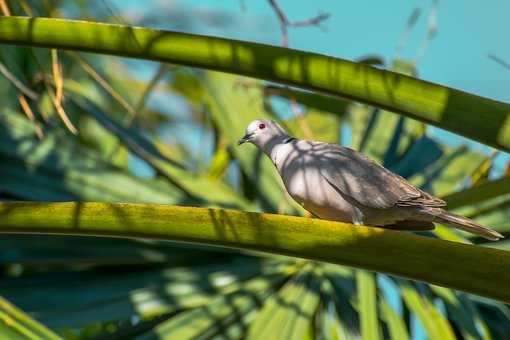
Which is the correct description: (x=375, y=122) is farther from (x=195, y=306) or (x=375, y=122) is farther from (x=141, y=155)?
(x=195, y=306)

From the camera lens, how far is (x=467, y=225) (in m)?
1.75

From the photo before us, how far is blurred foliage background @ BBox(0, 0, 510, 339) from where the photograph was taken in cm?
208

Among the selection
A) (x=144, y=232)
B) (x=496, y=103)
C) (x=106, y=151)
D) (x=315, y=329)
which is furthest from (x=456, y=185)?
(x=144, y=232)

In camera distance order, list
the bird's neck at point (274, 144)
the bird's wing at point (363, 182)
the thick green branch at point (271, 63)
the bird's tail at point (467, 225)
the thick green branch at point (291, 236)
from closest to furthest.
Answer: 1. the thick green branch at point (291, 236)
2. the thick green branch at point (271, 63)
3. the bird's tail at point (467, 225)
4. the bird's wing at point (363, 182)
5. the bird's neck at point (274, 144)

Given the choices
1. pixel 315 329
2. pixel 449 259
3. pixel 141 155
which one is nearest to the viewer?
pixel 449 259

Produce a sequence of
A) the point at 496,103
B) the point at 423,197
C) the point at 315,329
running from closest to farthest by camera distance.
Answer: the point at 496,103 → the point at 423,197 → the point at 315,329

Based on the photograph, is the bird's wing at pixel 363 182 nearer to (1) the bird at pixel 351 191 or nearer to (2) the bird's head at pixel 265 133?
(1) the bird at pixel 351 191

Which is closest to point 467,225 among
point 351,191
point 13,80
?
point 351,191

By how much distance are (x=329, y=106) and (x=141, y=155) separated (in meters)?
0.69

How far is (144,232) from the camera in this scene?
1.17 m

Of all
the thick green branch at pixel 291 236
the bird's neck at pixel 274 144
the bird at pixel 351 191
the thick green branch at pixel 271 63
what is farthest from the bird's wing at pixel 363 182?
the thick green branch at pixel 291 236

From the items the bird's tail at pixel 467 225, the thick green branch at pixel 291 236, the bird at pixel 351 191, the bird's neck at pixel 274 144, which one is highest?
the bird's neck at pixel 274 144

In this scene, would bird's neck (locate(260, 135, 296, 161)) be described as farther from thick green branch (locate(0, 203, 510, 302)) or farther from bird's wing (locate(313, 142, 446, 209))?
thick green branch (locate(0, 203, 510, 302))

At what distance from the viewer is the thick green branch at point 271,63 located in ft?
4.08
